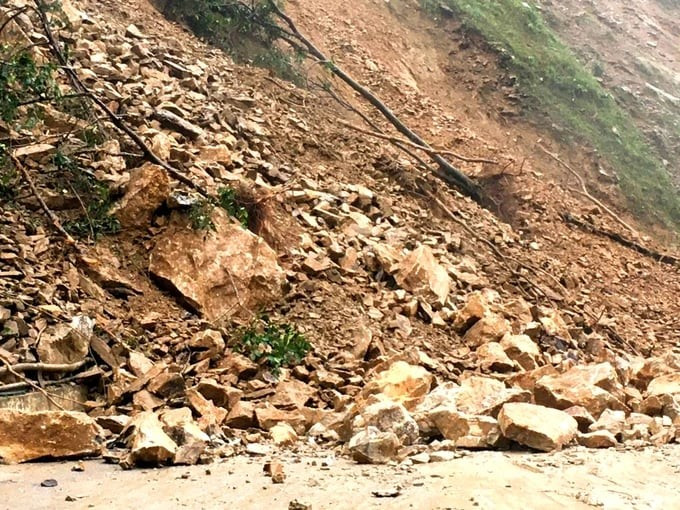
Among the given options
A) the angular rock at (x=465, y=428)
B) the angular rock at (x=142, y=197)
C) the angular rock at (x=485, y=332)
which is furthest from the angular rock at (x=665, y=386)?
the angular rock at (x=142, y=197)

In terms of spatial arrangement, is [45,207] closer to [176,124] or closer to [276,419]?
[176,124]

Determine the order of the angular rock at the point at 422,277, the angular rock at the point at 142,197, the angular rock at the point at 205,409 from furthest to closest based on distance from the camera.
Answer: the angular rock at the point at 422,277 → the angular rock at the point at 142,197 → the angular rock at the point at 205,409

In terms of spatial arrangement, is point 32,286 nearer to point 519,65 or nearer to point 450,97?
point 450,97

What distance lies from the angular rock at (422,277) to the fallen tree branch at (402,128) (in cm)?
288

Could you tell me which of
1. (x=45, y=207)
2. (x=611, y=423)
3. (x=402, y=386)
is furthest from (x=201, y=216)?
(x=611, y=423)

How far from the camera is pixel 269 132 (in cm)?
648

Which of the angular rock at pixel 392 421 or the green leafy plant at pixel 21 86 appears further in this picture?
the green leafy plant at pixel 21 86

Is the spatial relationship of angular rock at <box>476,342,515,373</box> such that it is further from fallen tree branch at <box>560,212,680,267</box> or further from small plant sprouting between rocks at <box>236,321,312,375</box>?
fallen tree branch at <box>560,212,680,267</box>

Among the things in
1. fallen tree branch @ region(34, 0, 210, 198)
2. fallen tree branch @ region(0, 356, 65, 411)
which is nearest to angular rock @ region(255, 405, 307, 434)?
fallen tree branch @ region(0, 356, 65, 411)

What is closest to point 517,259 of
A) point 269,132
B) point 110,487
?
point 269,132

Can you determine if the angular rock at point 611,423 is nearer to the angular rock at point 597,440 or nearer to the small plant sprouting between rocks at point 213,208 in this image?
the angular rock at point 597,440

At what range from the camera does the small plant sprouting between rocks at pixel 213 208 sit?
180 inches

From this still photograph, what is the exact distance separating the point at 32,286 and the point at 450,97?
29.5 ft

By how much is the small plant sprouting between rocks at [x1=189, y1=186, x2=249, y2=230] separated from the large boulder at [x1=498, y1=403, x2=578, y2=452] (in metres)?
2.51
